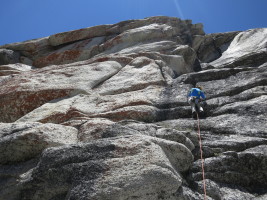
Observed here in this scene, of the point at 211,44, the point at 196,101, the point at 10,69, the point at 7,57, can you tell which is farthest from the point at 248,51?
the point at 7,57

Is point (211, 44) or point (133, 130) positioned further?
point (211, 44)

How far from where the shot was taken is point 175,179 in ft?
19.9

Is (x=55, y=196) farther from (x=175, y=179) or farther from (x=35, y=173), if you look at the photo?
(x=175, y=179)

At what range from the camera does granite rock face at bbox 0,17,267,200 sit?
6262 mm

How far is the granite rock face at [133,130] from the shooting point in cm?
626

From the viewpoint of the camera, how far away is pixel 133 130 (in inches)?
345

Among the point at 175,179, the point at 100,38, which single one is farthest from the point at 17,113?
the point at 100,38

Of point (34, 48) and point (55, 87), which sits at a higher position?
point (34, 48)

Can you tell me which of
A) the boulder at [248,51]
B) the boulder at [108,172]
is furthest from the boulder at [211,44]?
the boulder at [108,172]

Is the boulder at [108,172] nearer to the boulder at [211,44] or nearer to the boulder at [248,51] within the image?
the boulder at [248,51]

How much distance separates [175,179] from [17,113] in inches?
498

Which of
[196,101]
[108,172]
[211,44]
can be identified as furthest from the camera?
[211,44]

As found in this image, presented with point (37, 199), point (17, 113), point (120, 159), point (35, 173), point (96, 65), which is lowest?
point (37, 199)

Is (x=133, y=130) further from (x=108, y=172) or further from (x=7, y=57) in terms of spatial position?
(x=7, y=57)
